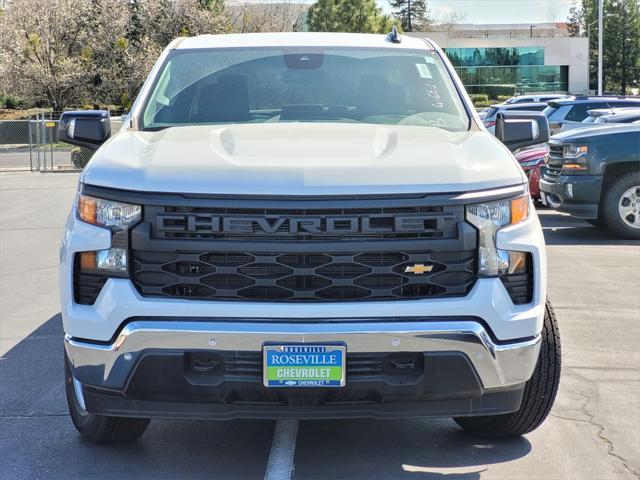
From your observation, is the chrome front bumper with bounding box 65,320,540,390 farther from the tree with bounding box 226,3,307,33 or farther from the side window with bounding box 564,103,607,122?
the tree with bounding box 226,3,307,33

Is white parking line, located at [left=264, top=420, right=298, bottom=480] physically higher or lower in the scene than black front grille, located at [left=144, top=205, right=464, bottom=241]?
lower

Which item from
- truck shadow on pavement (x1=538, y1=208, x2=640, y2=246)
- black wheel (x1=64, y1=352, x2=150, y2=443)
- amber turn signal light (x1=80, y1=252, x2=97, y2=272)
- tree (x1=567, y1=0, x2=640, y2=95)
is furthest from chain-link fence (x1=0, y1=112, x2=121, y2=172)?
tree (x1=567, y1=0, x2=640, y2=95)

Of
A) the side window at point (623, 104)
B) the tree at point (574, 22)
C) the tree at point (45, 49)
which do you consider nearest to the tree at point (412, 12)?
the tree at point (574, 22)

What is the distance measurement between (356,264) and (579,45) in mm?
71483

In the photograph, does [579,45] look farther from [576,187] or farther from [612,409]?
[612,409]

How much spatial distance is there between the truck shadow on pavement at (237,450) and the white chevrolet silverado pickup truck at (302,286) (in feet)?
1.56

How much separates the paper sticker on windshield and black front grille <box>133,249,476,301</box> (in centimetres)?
193

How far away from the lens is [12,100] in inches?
2023

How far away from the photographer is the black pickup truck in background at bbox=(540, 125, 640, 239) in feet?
37.8

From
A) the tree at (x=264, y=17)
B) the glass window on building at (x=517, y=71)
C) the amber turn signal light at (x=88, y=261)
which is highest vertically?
the tree at (x=264, y=17)

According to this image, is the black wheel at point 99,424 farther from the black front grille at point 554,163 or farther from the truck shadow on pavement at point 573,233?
the black front grille at point 554,163

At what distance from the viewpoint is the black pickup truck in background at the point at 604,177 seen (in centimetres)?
1151

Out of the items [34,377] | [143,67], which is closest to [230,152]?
[34,377]

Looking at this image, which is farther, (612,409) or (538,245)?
(612,409)
